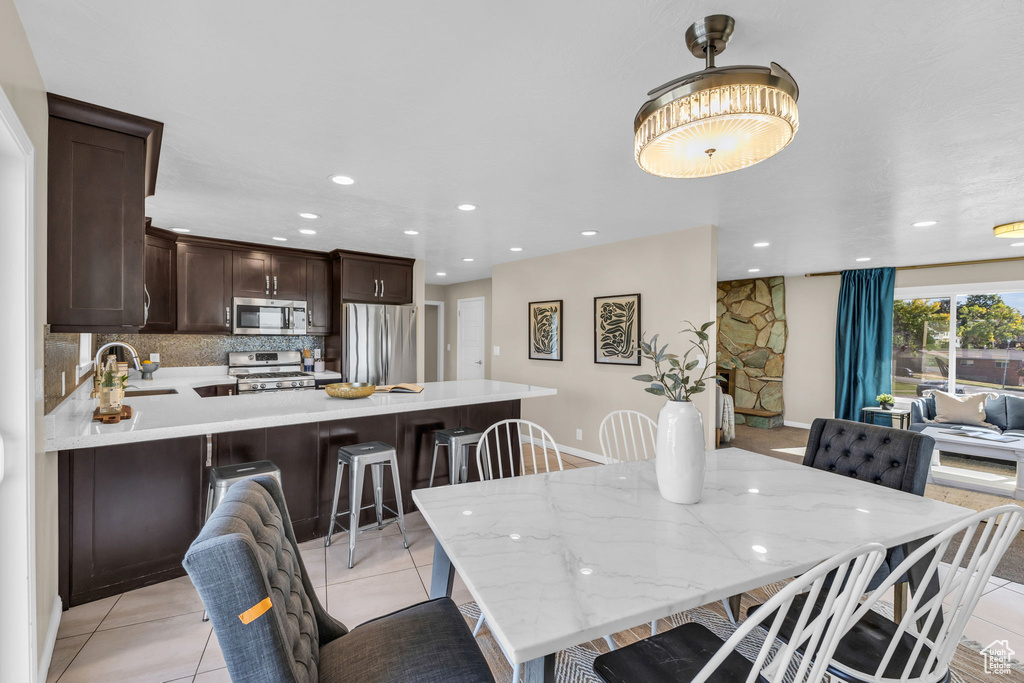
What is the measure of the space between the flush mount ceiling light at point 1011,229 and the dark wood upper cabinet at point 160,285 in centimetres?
693

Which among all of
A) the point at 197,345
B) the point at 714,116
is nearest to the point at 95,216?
the point at 714,116

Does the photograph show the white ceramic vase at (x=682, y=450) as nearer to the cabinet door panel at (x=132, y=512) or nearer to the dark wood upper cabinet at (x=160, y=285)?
the cabinet door panel at (x=132, y=512)

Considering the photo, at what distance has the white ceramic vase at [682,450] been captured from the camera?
1.53m

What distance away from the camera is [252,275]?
4.96 meters

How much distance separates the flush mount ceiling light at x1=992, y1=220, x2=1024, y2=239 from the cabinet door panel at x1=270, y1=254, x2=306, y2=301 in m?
6.29

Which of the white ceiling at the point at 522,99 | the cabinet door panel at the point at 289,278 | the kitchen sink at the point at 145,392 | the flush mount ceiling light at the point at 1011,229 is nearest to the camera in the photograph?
the white ceiling at the point at 522,99

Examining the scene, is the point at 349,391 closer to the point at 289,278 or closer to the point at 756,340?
the point at 289,278

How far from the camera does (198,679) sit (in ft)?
5.79

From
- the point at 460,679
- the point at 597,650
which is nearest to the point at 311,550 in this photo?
the point at 597,650

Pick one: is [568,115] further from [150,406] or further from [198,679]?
[150,406]

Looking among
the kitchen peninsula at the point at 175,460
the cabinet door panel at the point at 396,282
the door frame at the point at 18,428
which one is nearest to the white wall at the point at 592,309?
the cabinet door panel at the point at 396,282

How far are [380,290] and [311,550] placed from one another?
319cm

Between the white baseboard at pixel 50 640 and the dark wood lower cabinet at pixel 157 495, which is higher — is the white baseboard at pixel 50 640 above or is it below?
below

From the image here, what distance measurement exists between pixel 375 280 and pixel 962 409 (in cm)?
650
